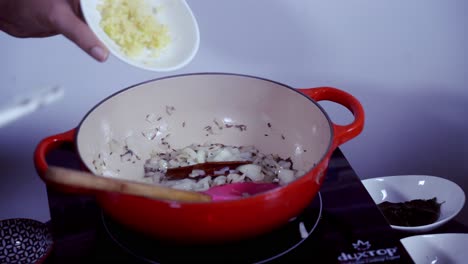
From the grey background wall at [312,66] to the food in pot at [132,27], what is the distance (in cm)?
25

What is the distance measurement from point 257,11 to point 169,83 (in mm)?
267

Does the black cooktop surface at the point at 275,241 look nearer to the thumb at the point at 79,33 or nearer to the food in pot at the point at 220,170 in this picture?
the food in pot at the point at 220,170

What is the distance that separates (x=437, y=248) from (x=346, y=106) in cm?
25

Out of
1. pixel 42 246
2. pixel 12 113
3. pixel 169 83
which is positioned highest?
pixel 169 83

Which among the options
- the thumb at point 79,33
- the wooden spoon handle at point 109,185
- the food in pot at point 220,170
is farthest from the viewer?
the food in pot at point 220,170

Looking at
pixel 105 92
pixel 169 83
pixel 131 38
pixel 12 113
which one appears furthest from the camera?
pixel 105 92

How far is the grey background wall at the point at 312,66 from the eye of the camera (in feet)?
3.07

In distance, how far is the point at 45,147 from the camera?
594mm

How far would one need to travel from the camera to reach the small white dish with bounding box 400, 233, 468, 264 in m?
0.70

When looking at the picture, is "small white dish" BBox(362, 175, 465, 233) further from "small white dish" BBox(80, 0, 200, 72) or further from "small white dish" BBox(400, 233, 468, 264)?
"small white dish" BBox(80, 0, 200, 72)

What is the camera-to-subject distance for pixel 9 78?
94 centimetres

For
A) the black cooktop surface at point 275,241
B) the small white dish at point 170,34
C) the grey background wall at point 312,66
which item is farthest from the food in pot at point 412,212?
the small white dish at point 170,34

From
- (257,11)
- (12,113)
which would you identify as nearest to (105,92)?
(12,113)

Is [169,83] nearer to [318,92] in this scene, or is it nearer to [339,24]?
[318,92]
